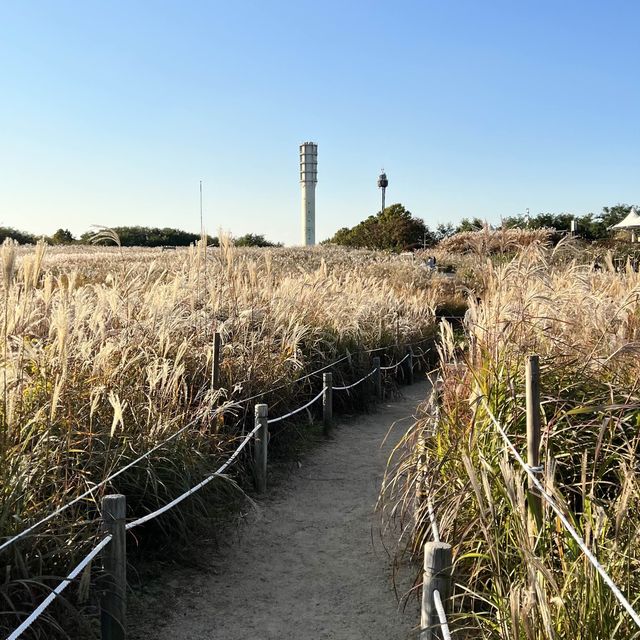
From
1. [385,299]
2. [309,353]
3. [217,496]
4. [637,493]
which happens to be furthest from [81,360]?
[385,299]

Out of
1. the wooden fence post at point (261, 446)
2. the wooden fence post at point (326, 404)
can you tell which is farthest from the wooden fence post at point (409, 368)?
the wooden fence post at point (261, 446)

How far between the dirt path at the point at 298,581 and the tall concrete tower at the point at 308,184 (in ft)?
112

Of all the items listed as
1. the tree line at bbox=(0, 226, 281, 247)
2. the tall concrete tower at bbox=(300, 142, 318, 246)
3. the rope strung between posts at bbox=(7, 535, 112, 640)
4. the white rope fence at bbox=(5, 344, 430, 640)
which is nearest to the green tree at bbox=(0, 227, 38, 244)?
the tree line at bbox=(0, 226, 281, 247)

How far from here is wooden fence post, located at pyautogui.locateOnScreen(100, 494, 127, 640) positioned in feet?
8.61

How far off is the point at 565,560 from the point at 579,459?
1070mm

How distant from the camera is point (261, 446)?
16.0 feet

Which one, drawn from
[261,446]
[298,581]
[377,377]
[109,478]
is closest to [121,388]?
[109,478]

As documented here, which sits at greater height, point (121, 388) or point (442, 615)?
point (121, 388)

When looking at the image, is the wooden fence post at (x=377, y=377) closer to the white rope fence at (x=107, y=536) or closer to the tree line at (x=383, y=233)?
the white rope fence at (x=107, y=536)

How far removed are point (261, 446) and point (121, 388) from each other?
1253 mm

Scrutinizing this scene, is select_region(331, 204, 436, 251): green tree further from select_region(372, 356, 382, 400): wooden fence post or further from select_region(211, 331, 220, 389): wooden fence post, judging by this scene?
select_region(211, 331, 220, 389): wooden fence post

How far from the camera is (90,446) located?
3342mm

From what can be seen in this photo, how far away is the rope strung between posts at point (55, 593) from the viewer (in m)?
2.04

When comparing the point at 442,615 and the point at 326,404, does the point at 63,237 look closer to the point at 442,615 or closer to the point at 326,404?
the point at 326,404
